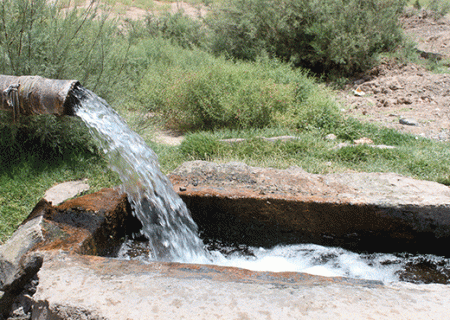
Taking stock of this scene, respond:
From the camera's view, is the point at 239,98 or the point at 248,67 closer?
the point at 239,98

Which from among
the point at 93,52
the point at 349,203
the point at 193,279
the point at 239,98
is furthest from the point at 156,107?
the point at 193,279

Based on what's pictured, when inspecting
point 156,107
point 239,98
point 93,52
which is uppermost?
point 93,52

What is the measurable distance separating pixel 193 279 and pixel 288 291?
0.43 meters

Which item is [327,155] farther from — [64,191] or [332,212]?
[64,191]

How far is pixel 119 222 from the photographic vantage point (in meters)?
2.49

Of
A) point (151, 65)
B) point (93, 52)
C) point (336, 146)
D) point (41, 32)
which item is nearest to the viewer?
point (41, 32)

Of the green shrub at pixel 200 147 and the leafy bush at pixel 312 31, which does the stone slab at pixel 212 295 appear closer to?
the green shrub at pixel 200 147

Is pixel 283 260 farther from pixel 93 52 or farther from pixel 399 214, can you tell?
pixel 93 52

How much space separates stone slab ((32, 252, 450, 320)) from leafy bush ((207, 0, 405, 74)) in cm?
910

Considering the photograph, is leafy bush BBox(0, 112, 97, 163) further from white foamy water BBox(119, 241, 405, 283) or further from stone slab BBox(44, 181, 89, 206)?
white foamy water BBox(119, 241, 405, 283)

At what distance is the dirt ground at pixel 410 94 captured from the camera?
672 centimetres

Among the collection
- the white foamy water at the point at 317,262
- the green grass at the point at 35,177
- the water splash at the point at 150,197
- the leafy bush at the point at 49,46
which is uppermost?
the leafy bush at the point at 49,46

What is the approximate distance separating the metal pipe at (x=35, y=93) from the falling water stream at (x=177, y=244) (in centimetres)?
27

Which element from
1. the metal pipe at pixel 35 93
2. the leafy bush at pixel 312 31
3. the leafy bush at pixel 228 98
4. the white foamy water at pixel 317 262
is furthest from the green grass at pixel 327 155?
the leafy bush at pixel 312 31
